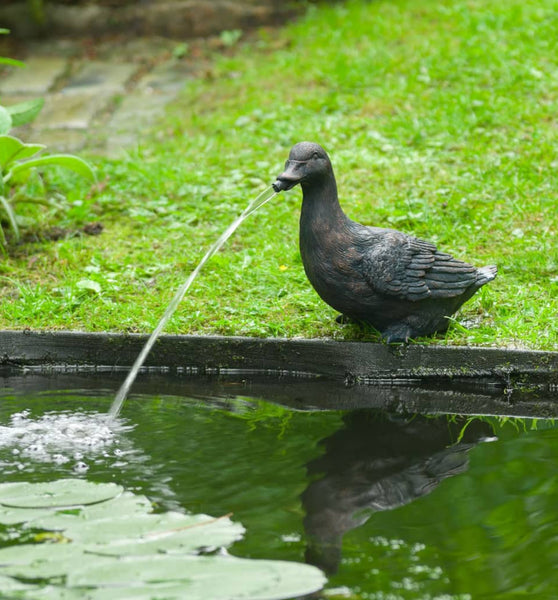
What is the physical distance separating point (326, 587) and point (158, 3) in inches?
332

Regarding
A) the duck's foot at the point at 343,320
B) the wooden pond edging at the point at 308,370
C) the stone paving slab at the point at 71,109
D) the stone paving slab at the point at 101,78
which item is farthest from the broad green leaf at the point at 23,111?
the stone paving slab at the point at 101,78

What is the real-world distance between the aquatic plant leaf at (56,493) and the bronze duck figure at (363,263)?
1.44m

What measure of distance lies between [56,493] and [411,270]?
1.85 metres

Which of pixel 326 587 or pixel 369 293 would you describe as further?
pixel 369 293

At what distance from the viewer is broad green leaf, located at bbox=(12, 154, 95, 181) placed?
18.3ft

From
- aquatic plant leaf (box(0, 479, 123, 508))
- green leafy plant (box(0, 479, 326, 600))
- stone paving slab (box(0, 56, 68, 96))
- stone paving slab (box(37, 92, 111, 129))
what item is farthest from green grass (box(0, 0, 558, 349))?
green leafy plant (box(0, 479, 326, 600))

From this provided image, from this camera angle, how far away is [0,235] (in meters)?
5.83

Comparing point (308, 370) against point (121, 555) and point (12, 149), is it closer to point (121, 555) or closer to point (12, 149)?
point (121, 555)

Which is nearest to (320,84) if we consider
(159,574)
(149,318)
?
(149,318)

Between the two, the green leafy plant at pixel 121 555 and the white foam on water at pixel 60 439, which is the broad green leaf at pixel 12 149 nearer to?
the white foam on water at pixel 60 439

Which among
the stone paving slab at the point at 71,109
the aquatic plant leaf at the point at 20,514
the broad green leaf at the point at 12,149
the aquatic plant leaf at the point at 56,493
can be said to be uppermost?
the broad green leaf at the point at 12,149

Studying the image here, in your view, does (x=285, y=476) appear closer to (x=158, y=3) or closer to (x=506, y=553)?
(x=506, y=553)

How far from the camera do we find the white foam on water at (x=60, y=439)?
3.73 metres

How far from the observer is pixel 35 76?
29.8 feet
